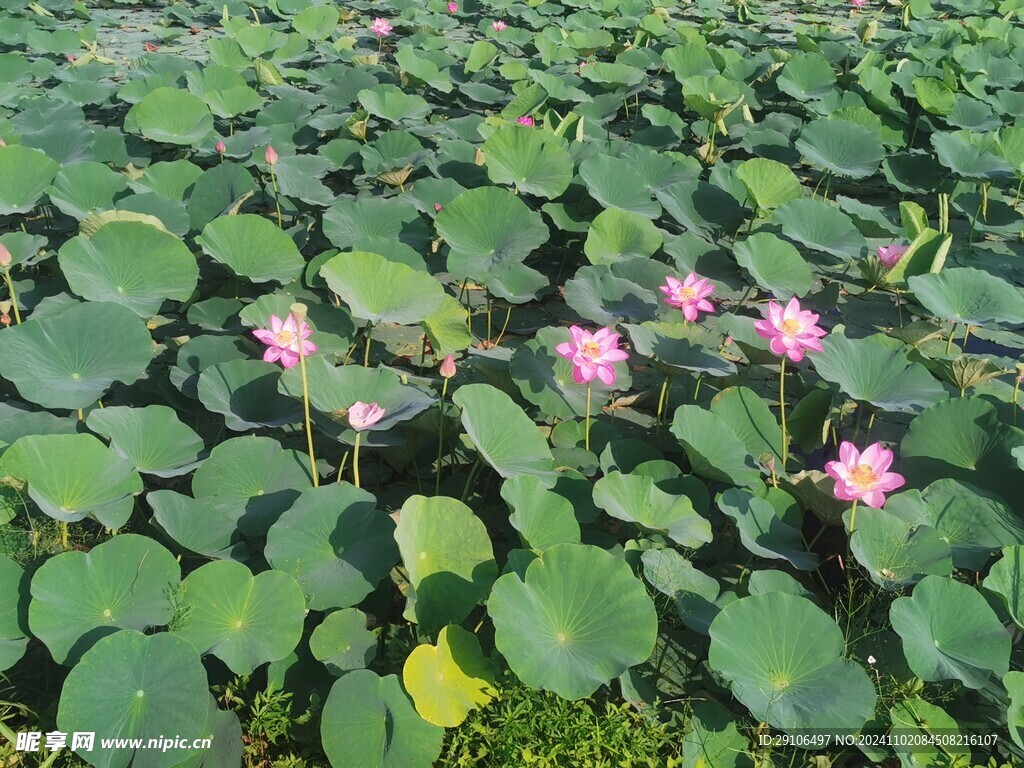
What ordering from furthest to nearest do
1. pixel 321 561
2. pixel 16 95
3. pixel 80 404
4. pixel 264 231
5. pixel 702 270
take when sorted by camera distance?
pixel 16 95, pixel 702 270, pixel 264 231, pixel 80 404, pixel 321 561

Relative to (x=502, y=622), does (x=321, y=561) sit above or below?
below

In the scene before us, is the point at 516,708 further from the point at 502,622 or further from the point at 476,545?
the point at 476,545

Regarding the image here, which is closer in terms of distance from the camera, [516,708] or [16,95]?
[516,708]

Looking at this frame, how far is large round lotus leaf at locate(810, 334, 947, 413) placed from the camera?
2234mm

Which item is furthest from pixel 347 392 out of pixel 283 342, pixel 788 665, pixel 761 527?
pixel 788 665

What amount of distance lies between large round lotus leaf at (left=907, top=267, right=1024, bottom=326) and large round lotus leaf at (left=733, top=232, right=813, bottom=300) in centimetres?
35

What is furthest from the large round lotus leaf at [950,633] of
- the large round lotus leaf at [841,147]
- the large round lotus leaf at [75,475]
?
the large round lotus leaf at [841,147]

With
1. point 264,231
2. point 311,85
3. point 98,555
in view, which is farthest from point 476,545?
point 311,85

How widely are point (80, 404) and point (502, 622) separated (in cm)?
129

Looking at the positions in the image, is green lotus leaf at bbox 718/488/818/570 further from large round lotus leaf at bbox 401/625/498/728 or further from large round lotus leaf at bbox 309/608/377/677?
large round lotus leaf at bbox 309/608/377/677

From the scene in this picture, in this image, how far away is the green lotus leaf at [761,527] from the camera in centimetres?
191

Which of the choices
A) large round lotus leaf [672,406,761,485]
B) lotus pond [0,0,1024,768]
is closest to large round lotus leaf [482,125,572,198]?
lotus pond [0,0,1024,768]

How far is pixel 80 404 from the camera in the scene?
2.20 meters

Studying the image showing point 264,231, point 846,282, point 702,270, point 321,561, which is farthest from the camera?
point 846,282
